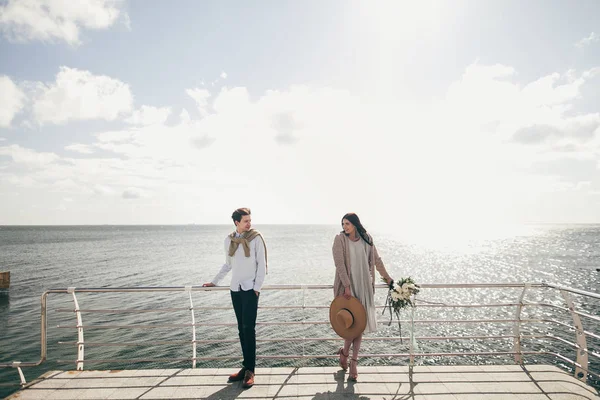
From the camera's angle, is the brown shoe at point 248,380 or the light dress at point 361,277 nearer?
the brown shoe at point 248,380

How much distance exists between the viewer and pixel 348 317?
4.33 m

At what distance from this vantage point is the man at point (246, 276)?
14.2ft

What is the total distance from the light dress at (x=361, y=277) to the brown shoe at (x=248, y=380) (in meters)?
1.69

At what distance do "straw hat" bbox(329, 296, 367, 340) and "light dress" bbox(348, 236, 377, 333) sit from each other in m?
0.13

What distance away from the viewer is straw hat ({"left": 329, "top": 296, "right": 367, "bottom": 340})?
170 inches

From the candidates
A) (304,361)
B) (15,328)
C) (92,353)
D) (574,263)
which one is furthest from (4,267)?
(574,263)

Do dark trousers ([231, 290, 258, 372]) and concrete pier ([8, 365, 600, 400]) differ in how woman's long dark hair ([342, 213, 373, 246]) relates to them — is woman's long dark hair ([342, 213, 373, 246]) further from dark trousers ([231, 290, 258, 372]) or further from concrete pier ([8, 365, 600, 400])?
concrete pier ([8, 365, 600, 400])

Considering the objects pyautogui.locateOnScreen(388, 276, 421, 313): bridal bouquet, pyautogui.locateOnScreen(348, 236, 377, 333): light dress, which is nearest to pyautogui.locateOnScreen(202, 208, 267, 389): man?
pyautogui.locateOnScreen(348, 236, 377, 333): light dress

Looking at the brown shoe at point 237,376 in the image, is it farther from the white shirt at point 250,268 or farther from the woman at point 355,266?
the woman at point 355,266

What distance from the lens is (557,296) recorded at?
24438 mm

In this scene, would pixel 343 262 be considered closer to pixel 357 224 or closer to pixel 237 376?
pixel 357 224

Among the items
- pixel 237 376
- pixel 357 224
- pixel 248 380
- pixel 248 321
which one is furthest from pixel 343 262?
pixel 237 376

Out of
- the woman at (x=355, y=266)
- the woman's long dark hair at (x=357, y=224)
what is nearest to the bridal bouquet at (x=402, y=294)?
the woman at (x=355, y=266)

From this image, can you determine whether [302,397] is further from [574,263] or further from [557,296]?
[574,263]
